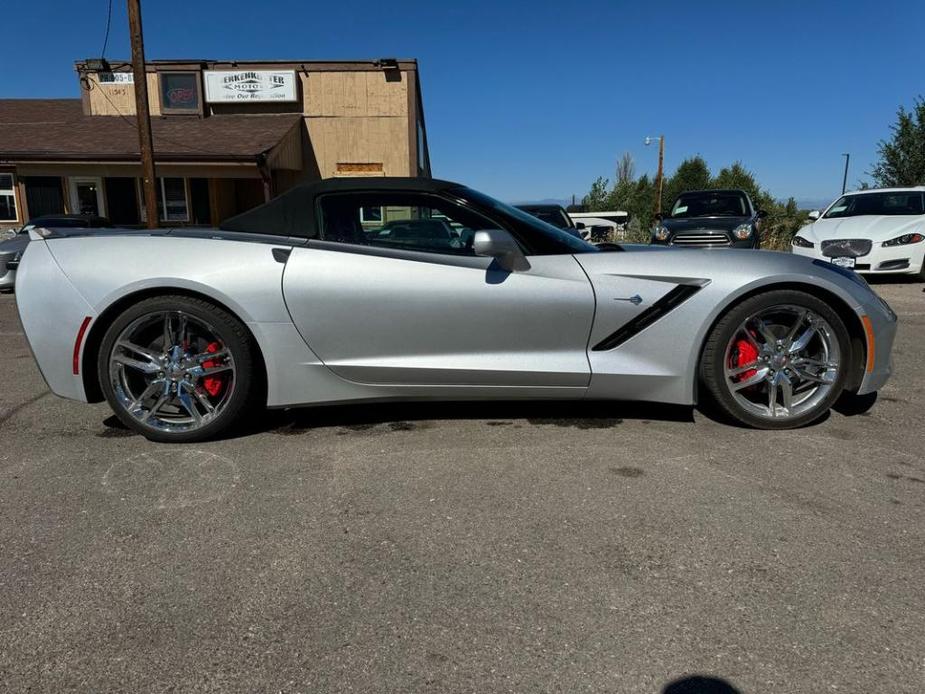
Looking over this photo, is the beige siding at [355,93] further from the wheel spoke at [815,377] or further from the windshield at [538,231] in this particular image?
the wheel spoke at [815,377]

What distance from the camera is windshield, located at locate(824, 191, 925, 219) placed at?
10766 millimetres

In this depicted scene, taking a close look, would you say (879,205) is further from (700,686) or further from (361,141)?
(361,141)

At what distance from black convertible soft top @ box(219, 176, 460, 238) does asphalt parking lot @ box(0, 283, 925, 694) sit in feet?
3.42

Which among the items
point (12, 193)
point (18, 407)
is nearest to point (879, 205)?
point (18, 407)

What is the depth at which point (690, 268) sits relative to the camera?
133 inches

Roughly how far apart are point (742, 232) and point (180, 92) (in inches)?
806

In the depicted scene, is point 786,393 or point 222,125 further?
point 222,125

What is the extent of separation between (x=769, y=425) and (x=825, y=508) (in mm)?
899

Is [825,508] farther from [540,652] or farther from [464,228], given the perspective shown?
[464,228]

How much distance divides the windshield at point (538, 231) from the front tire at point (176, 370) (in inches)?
53.1

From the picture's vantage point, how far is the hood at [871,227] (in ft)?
32.4

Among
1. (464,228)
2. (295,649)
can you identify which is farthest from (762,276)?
(295,649)

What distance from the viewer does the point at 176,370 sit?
11.1 ft

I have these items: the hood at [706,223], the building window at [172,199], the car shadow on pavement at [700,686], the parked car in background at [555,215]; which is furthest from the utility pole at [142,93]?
the car shadow on pavement at [700,686]
